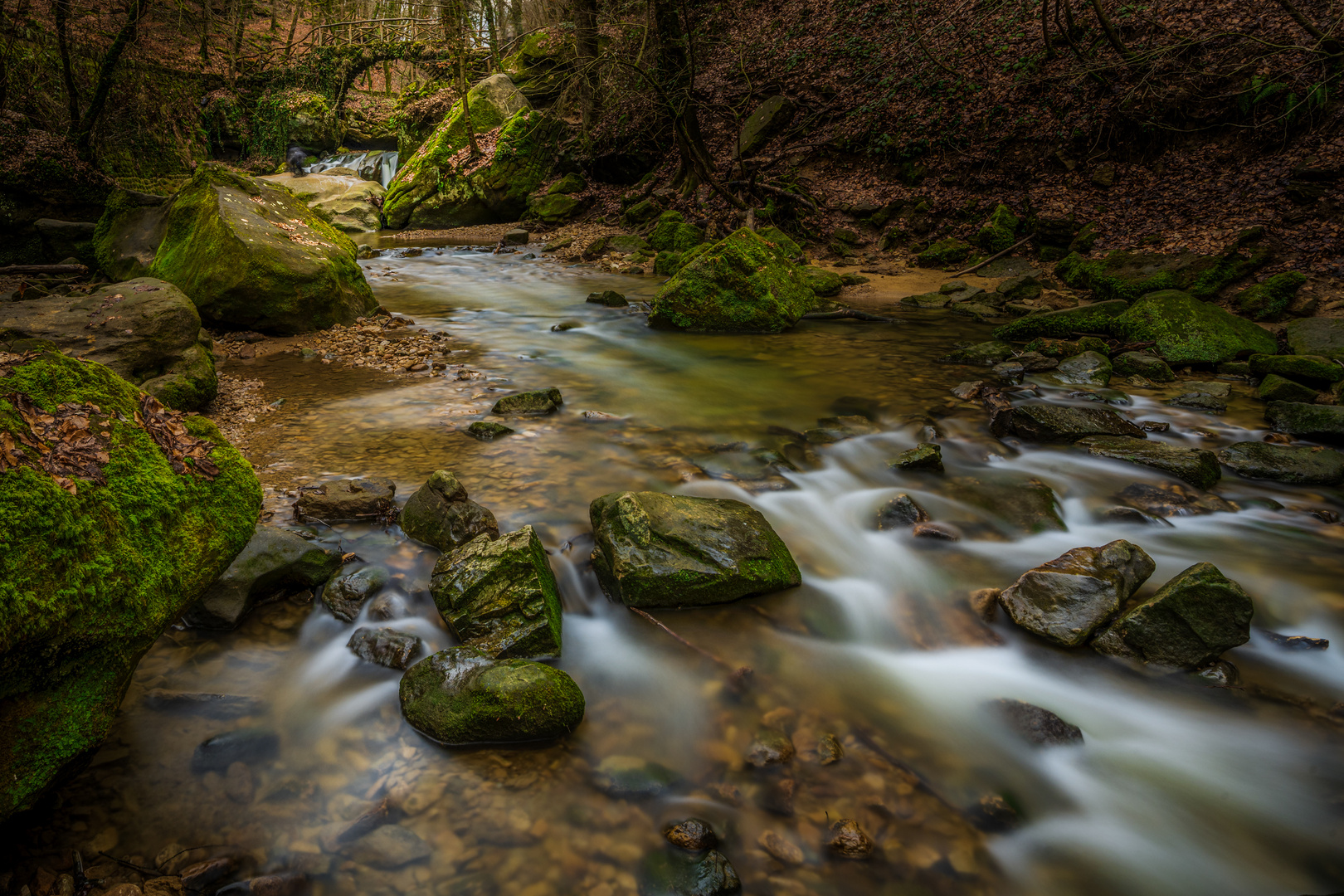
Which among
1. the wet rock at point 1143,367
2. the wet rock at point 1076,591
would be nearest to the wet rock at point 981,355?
the wet rock at point 1143,367

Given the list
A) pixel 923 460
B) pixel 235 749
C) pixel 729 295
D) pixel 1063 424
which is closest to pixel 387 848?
pixel 235 749

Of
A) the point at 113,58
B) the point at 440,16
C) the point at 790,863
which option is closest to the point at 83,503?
the point at 790,863

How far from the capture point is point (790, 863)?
218 cm

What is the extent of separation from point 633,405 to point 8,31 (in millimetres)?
13443

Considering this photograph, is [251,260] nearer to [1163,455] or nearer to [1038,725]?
[1038,725]

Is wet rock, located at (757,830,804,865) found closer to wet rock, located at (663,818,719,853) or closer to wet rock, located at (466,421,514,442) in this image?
wet rock, located at (663,818,719,853)

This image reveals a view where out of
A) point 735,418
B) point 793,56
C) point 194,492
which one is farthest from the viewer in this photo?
point 793,56

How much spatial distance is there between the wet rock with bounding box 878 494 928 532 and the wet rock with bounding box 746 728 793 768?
6.54ft

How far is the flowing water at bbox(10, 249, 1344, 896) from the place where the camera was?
7.16 feet

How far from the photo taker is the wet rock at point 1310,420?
5332mm

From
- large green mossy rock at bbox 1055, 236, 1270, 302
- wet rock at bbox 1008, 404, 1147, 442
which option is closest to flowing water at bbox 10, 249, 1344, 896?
wet rock at bbox 1008, 404, 1147, 442

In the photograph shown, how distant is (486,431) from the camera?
519cm

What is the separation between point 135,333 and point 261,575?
3.48m

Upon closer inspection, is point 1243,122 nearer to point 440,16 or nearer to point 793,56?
point 793,56
